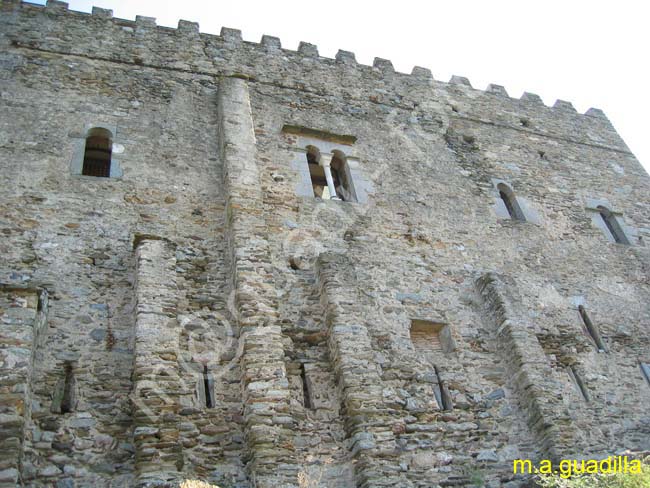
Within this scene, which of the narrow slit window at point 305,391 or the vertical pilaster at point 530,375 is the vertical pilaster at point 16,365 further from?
the vertical pilaster at point 530,375

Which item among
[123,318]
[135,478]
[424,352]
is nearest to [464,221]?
[424,352]

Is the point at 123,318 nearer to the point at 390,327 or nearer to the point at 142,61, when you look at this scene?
the point at 390,327

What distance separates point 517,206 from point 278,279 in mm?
5681

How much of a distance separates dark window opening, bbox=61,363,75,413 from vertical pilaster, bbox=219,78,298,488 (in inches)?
74.1

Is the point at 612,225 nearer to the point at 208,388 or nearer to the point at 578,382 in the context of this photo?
the point at 578,382

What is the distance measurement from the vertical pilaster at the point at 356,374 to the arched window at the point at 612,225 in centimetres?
672

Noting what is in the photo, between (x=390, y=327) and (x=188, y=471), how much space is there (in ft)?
11.5

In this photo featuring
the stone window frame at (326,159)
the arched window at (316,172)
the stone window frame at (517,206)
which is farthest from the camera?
the stone window frame at (517,206)

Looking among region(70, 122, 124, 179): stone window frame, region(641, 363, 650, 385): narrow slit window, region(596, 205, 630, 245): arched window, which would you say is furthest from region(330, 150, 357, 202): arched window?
region(596, 205, 630, 245): arched window

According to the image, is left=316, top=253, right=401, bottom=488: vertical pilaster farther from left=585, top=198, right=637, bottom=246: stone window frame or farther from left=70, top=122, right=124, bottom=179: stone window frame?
left=585, top=198, right=637, bottom=246: stone window frame

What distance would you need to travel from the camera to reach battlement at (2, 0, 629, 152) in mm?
11773

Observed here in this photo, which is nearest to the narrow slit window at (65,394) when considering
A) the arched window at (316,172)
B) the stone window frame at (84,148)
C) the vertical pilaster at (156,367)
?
the vertical pilaster at (156,367)

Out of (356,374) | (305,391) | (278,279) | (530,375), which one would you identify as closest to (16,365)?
(305,391)

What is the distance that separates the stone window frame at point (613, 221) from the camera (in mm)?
13008
